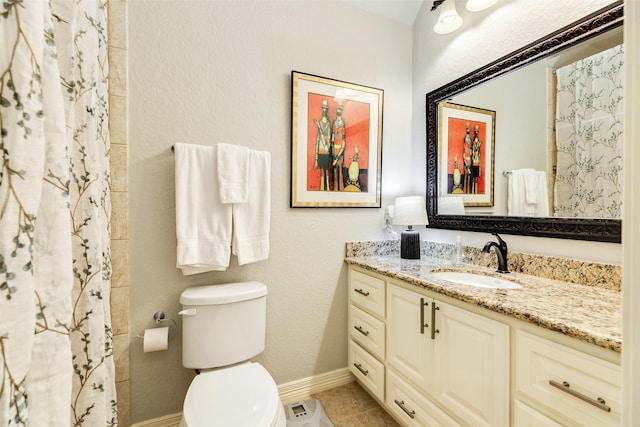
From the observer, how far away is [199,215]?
1.45m

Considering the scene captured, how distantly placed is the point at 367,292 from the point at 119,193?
1.44 m

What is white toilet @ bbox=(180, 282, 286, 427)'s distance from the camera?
39.5 inches

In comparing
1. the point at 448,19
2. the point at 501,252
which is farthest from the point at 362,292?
the point at 448,19

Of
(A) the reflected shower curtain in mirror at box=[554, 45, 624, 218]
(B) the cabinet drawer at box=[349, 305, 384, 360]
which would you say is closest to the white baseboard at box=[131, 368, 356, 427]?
(B) the cabinet drawer at box=[349, 305, 384, 360]

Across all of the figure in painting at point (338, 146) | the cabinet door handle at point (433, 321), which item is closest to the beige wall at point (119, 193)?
the figure in painting at point (338, 146)

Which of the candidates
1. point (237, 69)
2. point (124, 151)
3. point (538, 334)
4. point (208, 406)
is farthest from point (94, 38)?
point (538, 334)

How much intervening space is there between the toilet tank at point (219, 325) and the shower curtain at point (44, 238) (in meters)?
0.73

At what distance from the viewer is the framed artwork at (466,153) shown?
1640 millimetres

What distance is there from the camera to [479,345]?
105 cm

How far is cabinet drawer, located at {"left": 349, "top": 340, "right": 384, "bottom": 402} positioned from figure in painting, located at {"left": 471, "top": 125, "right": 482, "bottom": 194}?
1201 mm

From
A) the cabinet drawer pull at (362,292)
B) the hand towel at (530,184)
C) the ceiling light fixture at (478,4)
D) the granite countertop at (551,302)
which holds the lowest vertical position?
the cabinet drawer pull at (362,292)

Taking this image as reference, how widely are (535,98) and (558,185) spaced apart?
1.48 feet

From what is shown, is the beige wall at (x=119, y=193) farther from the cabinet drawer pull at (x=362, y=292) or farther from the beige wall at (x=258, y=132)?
the cabinet drawer pull at (x=362, y=292)

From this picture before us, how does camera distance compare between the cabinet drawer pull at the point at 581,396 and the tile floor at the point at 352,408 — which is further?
the tile floor at the point at 352,408
